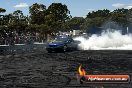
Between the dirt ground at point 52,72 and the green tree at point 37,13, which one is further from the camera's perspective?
the green tree at point 37,13

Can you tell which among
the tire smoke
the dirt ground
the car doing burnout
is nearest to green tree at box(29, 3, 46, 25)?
the tire smoke

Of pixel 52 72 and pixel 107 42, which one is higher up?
pixel 107 42

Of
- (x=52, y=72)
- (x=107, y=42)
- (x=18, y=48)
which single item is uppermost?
(x=107, y=42)

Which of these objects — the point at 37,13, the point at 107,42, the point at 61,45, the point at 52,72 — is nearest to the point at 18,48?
the point at 61,45

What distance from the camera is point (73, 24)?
6836 inches

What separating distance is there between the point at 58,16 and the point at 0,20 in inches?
1252

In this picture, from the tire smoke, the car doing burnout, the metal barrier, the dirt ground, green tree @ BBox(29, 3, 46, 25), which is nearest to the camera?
the dirt ground

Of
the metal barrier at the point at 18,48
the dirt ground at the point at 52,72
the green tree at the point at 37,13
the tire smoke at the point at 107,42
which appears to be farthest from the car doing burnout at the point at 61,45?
the green tree at the point at 37,13

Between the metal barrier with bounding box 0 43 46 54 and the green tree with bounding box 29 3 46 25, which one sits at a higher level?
the green tree with bounding box 29 3 46 25

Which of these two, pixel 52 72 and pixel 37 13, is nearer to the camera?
pixel 52 72

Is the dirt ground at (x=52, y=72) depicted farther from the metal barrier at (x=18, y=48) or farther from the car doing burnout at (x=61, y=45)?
the metal barrier at (x=18, y=48)

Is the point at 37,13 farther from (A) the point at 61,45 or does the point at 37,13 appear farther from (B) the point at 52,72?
(B) the point at 52,72

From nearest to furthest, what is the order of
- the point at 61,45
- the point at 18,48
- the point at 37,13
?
the point at 61,45, the point at 18,48, the point at 37,13

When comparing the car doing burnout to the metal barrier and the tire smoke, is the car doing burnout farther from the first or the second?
the tire smoke
